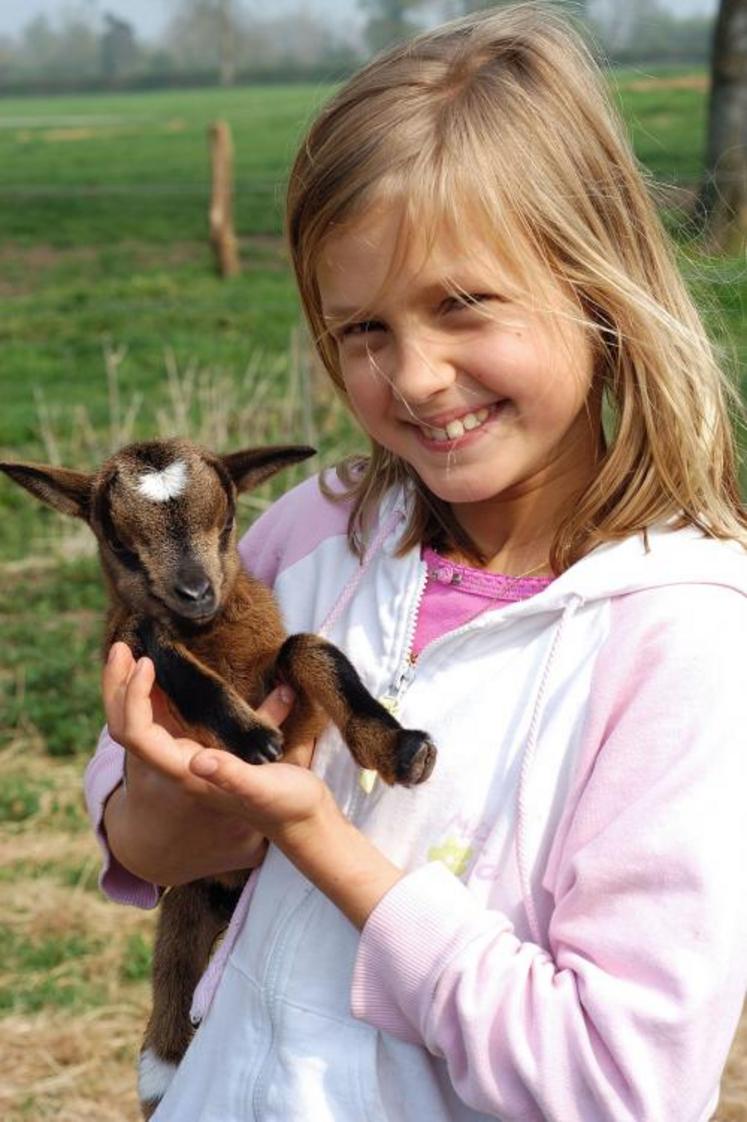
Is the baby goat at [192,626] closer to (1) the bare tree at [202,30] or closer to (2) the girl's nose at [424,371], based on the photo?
(2) the girl's nose at [424,371]

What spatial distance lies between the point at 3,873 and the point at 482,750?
11.1 ft

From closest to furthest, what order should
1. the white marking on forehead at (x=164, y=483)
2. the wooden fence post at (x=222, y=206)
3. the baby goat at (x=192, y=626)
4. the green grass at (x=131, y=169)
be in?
the baby goat at (x=192, y=626)
the white marking on forehead at (x=164, y=483)
the wooden fence post at (x=222, y=206)
the green grass at (x=131, y=169)

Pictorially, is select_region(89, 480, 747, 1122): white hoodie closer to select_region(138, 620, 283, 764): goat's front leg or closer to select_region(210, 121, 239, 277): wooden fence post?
select_region(138, 620, 283, 764): goat's front leg

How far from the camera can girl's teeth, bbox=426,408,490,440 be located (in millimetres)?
2158

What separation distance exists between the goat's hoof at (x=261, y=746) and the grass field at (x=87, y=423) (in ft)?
2.80

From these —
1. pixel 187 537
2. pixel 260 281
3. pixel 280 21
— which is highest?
pixel 187 537

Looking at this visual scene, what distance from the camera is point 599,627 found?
2.08 m

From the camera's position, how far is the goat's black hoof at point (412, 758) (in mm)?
2086

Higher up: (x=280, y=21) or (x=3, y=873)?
(x=3, y=873)

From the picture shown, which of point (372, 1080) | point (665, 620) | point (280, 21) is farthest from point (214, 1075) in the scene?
point (280, 21)

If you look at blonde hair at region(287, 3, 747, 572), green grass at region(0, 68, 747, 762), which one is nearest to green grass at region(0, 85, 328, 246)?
green grass at region(0, 68, 747, 762)

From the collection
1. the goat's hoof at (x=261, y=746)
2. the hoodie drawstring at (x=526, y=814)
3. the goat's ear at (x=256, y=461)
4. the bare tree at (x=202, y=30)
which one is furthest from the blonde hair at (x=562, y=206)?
the bare tree at (x=202, y=30)

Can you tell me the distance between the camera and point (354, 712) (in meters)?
2.31

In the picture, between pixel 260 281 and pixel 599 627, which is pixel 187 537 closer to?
pixel 599 627
